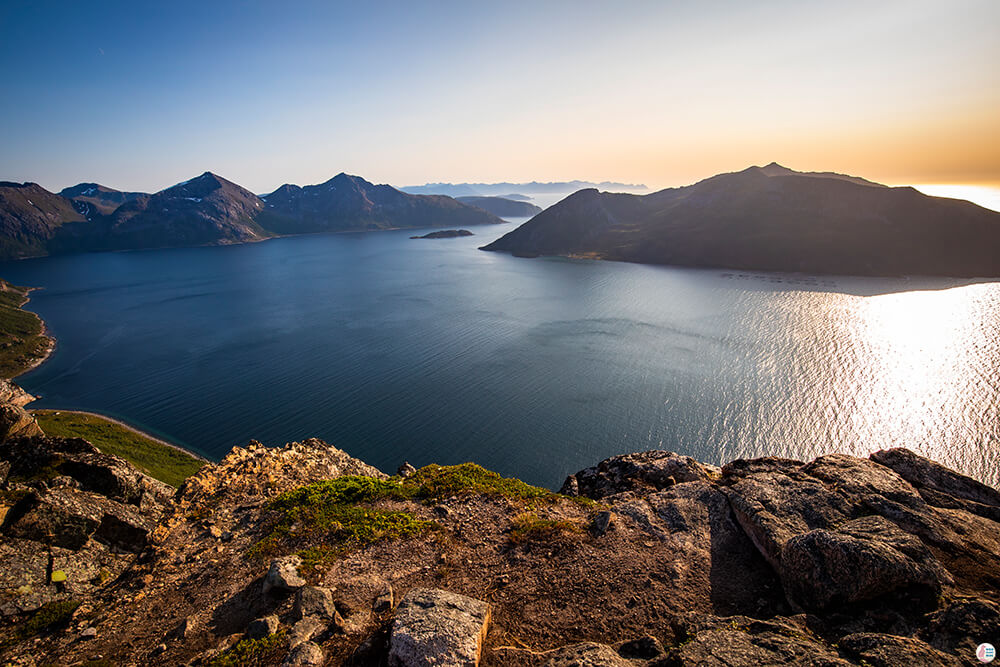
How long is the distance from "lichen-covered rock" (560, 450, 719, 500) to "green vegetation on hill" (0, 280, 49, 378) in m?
104

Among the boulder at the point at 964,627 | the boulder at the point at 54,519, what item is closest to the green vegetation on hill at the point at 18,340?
the boulder at the point at 54,519

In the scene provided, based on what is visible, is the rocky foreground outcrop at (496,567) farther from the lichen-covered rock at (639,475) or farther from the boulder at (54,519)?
the lichen-covered rock at (639,475)

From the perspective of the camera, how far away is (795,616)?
11.1 meters

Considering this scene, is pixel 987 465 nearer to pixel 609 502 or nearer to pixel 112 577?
pixel 609 502

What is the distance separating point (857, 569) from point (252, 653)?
54.1 ft

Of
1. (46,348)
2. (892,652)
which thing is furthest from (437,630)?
(46,348)

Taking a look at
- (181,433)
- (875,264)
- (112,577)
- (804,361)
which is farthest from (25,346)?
(875,264)

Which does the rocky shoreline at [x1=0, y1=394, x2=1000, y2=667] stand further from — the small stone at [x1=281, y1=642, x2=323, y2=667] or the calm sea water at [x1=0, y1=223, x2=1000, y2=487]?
the calm sea water at [x1=0, y1=223, x2=1000, y2=487]

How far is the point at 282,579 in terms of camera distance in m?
12.6

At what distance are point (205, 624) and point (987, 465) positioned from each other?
64341 millimetres

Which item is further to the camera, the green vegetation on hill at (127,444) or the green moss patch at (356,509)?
the green vegetation on hill at (127,444)

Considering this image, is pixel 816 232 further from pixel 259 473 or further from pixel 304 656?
pixel 304 656

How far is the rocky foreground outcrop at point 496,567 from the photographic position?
10.2 metres

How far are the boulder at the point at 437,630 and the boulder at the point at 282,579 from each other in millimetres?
4420
